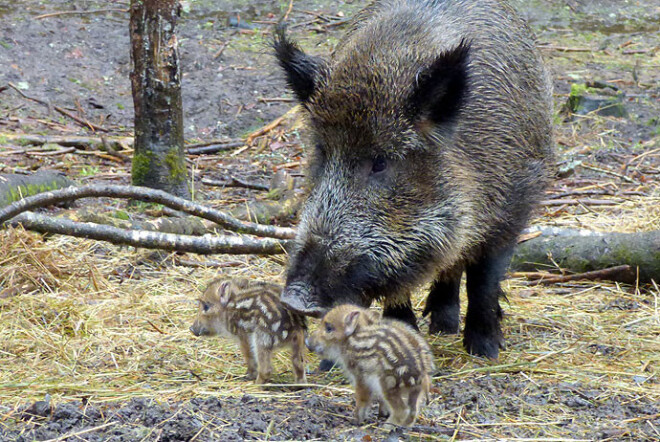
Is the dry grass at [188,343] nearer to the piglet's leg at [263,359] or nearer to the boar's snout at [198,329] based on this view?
the piglet's leg at [263,359]

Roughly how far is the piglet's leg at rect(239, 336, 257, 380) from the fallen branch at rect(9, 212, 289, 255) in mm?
1530

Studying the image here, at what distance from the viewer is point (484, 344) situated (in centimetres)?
515

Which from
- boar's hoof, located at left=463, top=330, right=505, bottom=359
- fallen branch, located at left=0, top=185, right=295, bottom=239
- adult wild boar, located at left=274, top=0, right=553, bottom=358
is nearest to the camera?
adult wild boar, located at left=274, top=0, right=553, bottom=358

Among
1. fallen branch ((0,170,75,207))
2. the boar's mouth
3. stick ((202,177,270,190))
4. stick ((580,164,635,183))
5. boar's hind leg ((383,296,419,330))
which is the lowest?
boar's hind leg ((383,296,419,330))

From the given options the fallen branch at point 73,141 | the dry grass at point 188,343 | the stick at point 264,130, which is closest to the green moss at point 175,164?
the dry grass at point 188,343

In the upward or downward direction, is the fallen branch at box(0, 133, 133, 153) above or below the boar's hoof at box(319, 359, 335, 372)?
above

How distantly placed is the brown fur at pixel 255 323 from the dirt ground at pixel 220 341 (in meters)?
0.14

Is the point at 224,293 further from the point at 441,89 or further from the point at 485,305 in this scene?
the point at 485,305

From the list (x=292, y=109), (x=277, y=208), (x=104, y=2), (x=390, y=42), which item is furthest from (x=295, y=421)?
(x=104, y=2)

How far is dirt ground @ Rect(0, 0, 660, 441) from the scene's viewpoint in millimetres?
3852

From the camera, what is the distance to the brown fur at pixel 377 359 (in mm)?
3789

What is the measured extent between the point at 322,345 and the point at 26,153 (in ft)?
19.5

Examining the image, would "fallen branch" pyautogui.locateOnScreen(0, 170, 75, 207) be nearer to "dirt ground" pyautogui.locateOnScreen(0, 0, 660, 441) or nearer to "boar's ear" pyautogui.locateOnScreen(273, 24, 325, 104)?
"dirt ground" pyautogui.locateOnScreen(0, 0, 660, 441)

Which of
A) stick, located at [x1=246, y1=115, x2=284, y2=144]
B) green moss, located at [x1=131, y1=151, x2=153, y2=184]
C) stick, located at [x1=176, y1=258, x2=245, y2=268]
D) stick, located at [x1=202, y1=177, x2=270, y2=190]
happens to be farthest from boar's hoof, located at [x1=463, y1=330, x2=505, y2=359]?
stick, located at [x1=246, y1=115, x2=284, y2=144]
